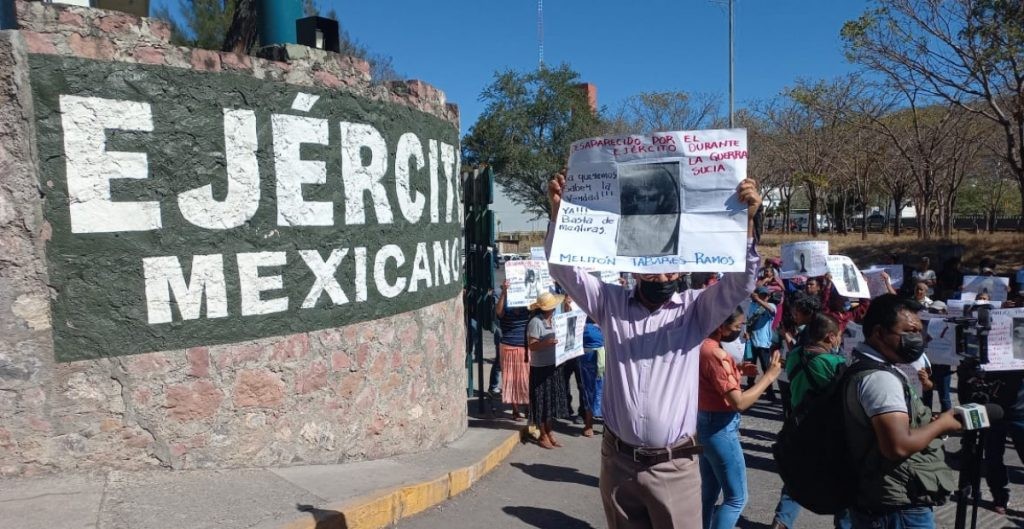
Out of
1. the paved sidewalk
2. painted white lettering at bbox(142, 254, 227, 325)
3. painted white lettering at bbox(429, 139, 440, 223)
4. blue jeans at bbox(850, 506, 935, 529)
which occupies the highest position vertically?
painted white lettering at bbox(429, 139, 440, 223)

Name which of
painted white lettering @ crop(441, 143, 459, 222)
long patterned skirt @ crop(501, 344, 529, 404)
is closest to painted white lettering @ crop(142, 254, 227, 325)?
painted white lettering @ crop(441, 143, 459, 222)

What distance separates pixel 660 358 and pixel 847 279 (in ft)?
23.1

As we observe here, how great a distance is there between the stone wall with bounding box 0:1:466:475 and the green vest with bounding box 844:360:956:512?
3.75 metres

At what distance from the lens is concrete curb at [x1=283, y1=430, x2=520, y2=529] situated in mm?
4609

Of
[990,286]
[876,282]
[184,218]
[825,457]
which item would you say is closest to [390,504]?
[184,218]

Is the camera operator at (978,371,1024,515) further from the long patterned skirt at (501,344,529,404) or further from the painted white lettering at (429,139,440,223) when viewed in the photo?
the painted white lettering at (429,139,440,223)

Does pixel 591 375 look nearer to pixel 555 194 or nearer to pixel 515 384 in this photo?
pixel 515 384

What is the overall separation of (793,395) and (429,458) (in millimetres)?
3164

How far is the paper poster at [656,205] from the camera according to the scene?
3354 mm

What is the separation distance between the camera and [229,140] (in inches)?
195

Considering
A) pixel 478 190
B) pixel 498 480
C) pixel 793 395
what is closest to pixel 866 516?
pixel 793 395

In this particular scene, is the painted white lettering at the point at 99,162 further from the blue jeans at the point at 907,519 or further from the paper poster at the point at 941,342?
the paper poster at the point at 941,342

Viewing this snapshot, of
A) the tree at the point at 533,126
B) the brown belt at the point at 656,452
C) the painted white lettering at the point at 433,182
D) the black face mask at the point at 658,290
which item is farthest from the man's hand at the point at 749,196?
the tree at the point at 533,126

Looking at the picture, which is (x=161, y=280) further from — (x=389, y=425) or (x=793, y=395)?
(x=793, y=395)
